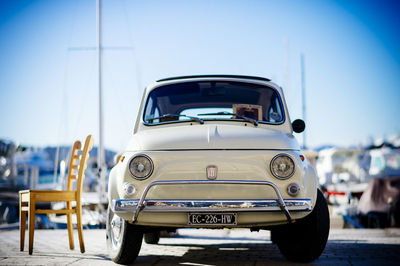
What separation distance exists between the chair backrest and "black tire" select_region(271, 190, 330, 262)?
250cm

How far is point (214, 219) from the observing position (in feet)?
13.0

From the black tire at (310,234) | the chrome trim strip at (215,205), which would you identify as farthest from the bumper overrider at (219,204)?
the black tire at (310,234)

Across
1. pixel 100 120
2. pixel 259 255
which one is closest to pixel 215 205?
pixel 259 255

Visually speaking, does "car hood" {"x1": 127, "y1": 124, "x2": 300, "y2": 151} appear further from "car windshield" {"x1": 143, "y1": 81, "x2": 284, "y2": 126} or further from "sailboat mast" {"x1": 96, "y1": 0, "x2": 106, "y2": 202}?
"sailboat mast" {"x1": 96, "y1": 0, "x2": 106, "y2": 202}

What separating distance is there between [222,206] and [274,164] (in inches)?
24.2

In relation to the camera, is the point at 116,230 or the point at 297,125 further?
the point at 297,125

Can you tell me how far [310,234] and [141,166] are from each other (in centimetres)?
171

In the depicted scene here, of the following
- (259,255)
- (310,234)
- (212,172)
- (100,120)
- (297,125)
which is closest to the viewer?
(212,172)

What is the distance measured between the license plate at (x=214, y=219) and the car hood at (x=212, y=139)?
625mm

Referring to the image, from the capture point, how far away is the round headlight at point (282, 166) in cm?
404

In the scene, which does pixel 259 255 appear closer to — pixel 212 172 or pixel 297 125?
pixel 297 125

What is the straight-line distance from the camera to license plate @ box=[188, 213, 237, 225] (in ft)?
13.0

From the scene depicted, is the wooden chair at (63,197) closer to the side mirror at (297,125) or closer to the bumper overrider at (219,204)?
the bumper overrider at (219,204)

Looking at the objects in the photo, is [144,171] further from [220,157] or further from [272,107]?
[272,107]
